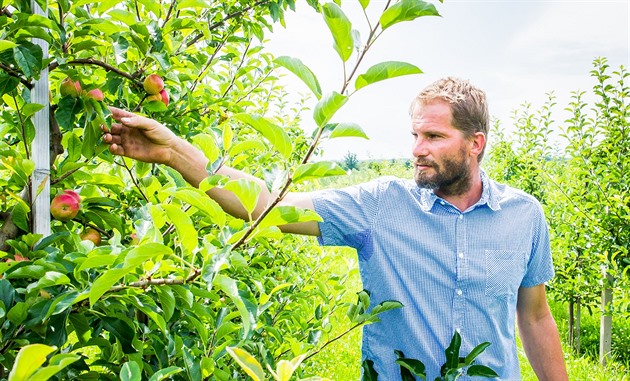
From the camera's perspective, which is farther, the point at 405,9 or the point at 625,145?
the point at 625,145

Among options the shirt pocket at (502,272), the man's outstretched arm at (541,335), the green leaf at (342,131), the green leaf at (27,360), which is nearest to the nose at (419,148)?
the shirt pocket at (502,272)

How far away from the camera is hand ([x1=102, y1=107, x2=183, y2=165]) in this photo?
1.22 metres

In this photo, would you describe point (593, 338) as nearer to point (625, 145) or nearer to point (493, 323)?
point (625, 145)

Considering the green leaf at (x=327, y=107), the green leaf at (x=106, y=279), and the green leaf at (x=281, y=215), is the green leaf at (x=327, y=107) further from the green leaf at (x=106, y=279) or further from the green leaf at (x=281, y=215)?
the green leaf at (x=106, y=279)

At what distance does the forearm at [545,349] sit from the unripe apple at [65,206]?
1674mm

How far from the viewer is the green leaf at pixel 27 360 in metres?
0.46

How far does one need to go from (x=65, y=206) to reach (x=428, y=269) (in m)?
1.14

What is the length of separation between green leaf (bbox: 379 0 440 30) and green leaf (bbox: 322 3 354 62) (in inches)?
2.1

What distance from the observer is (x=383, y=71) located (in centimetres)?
75

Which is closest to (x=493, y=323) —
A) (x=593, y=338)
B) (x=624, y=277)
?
(x=624, y=277)

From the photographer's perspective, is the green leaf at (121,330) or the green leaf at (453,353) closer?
the green leaf at (121,330)

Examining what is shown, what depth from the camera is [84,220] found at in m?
1.29

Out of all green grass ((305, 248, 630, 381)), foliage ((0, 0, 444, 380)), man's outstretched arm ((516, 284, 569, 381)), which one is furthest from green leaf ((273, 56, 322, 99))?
green grass ((305, 248, 630, 381))

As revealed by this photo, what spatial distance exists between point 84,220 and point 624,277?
12.0 feet
